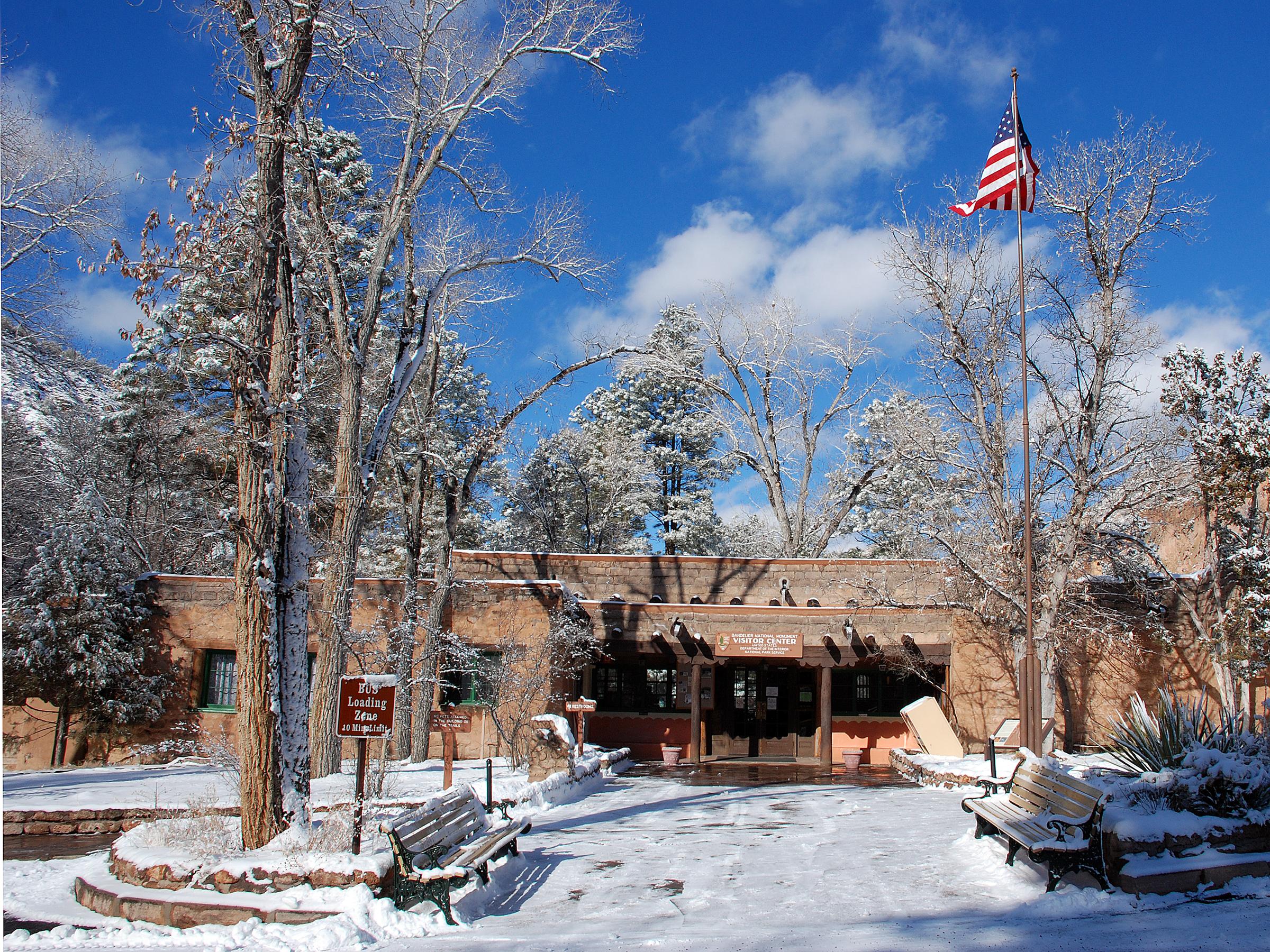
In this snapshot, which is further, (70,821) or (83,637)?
(83,637)

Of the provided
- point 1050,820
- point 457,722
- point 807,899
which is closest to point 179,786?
point 457,722

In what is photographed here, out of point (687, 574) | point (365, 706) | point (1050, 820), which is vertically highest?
point (687, 574)

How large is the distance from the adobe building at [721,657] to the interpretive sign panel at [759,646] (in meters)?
0.04

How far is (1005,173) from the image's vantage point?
49.1 feet

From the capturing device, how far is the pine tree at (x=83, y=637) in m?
17.6

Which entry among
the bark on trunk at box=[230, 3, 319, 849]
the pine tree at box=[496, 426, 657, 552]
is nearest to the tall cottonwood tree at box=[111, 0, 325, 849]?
the bark on trunk at box=[230, 3, 319, 849]

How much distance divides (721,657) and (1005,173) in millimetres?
11516

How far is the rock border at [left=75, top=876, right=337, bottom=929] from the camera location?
6184 mm

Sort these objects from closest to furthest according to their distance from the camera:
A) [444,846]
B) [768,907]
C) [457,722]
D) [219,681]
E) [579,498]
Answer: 1. [768,907]
2. [444,846]
3. [457,722]
4. [219,681]
5. [579,498]

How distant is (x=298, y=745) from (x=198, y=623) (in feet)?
45.4

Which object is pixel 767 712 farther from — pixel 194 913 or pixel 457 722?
pixel 194 913

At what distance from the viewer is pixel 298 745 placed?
7875 millimetres

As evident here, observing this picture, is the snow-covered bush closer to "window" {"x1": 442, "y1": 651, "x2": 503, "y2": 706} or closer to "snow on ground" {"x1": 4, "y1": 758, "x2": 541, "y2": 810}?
"snow on ground" {"x1": 4, "y1": 758, "x2": 541, "y2": 810}

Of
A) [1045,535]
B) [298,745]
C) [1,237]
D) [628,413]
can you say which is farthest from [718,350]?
[298,745]
